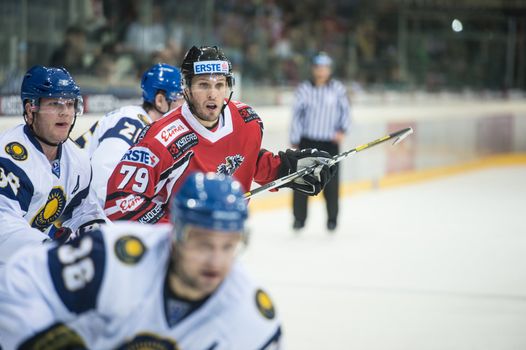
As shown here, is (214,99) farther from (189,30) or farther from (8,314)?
(189,30)

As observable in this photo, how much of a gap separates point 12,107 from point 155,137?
87.9 inches

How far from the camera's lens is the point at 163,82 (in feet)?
13.7

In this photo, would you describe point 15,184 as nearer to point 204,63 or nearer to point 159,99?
point 204,63

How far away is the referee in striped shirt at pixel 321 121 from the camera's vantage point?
7.30 meters

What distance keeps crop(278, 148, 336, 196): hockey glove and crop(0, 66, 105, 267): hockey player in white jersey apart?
2.87ft

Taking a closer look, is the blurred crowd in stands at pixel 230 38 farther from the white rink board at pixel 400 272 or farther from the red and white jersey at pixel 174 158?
the red and white jersey at pixel 174 158

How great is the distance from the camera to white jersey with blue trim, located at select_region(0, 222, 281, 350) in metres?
1.81

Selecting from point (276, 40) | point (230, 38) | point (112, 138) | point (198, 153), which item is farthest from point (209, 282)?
point (276, 40)

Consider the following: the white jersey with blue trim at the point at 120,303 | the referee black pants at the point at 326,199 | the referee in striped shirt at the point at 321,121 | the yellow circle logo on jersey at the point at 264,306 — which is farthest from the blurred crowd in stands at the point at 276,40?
the yellow circle logo on jersey at the point at 264,306

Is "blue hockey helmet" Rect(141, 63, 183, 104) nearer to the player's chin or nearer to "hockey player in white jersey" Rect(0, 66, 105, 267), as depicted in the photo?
"hockey player in white jersey" Rect(0, 66, 105, 267)

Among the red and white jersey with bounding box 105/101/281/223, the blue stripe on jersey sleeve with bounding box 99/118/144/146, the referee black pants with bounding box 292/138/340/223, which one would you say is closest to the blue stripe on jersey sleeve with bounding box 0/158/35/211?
the red and white jersey with bounding box 105/101/281/223

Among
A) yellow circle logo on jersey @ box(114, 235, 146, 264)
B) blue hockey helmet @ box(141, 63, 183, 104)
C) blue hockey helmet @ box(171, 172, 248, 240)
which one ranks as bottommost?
yellow circle logo on jersey @ box(114, 235, 146, 264)

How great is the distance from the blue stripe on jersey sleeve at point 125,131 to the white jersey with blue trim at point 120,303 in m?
2.16

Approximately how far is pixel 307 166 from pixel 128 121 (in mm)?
885
